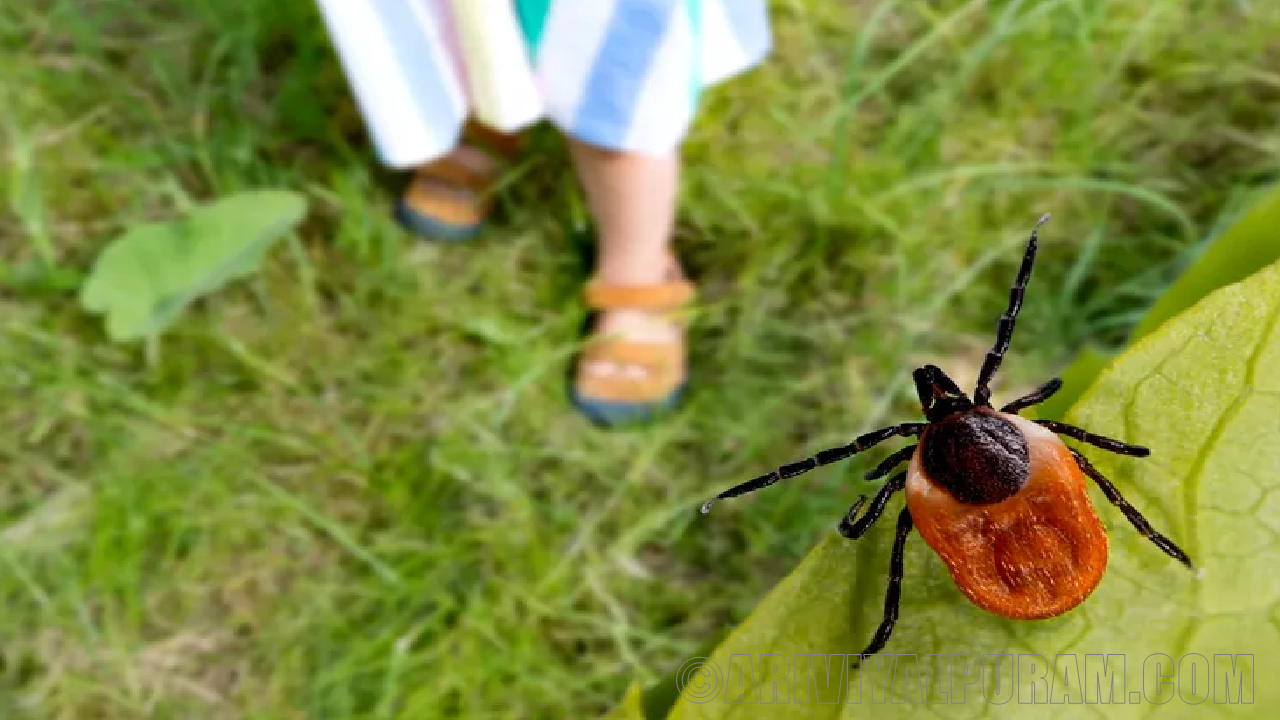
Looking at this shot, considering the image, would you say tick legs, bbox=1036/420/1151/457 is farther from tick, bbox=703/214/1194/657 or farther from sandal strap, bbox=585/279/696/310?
sandal strap, bbox=585/279/696/310

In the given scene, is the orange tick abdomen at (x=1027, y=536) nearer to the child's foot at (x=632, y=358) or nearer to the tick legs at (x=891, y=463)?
the tick legs at (x=891, y=463)

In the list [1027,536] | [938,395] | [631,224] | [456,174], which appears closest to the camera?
[1027,536]

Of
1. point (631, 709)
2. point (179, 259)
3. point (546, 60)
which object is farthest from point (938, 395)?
point (179, 259)

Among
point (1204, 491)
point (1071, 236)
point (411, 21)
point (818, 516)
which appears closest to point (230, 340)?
point (411, 21)

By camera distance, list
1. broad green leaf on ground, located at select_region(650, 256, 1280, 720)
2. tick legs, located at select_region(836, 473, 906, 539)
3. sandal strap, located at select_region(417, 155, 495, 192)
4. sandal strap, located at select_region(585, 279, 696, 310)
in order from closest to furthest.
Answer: broad green leaf on ground, located at select_region(650, 256, 1280, 720)
tick legs, located at select_region(836, 473, 906, 539)
sandal strap, located at select_region(585, 279, 696, 310)
sandal strap, located at select_region(417, 155, 495, 192)

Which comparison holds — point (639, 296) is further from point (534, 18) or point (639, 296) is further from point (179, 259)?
point (179, 259)

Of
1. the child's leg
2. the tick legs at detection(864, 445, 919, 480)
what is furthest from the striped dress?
the tick legs at detection(864, 445, 919, 480)

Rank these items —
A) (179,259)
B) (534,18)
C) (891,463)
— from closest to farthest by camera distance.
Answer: (891,463), (534,18), (179,259)

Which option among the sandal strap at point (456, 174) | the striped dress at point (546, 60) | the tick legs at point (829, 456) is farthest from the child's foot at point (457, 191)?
the tick legs at point (829, 456)
